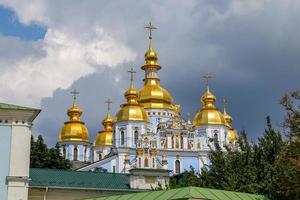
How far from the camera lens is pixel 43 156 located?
164 feet

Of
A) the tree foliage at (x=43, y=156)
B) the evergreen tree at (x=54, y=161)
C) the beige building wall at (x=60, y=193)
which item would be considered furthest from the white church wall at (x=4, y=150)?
the evergreen tree at (x=54, y=161)

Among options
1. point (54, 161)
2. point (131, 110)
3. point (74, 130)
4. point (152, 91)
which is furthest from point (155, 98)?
point (54, 161)

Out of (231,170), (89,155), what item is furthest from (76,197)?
(89,155)

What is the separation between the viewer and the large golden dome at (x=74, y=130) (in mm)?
82375

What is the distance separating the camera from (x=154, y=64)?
80.6 metres

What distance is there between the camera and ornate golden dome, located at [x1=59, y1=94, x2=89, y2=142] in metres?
82.4

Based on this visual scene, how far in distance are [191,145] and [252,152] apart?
43567 mm

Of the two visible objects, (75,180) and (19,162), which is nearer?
(19,162)

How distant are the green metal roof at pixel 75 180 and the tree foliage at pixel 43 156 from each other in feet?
49.3

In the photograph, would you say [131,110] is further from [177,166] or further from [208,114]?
[208,114]

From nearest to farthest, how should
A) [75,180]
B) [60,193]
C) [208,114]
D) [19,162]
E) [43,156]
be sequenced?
[19,162]
[60,193]
[75,180]
[43,156]
[208,114]

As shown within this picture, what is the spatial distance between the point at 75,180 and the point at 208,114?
43.3 metres

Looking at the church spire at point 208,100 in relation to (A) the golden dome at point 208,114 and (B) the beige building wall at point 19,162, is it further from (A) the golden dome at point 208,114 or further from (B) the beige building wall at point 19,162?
(B) the beige building wall at point 19,162

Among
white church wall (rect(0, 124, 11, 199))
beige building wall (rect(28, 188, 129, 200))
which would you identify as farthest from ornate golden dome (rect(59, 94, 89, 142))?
white church wall (rect(0, 124, 11, 199))
